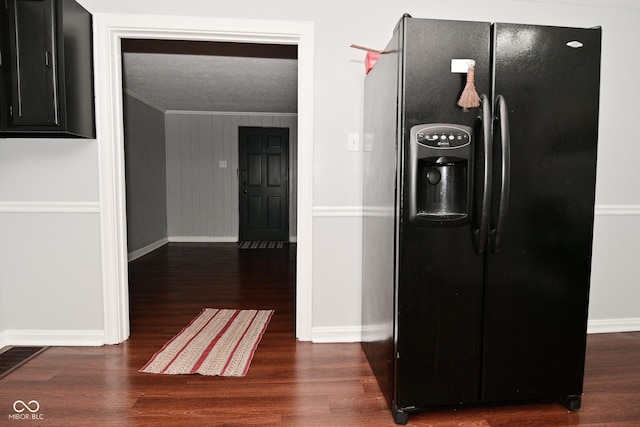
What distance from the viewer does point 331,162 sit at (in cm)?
258

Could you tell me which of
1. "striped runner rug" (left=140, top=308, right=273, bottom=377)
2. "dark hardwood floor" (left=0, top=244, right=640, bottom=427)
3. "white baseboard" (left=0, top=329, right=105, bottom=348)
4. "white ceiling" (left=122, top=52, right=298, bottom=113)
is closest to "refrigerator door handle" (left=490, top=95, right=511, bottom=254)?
"dark hardwood floor" (left=0, top=244, right=640, bottom=427)

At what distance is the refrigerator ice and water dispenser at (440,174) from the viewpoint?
1619 mm

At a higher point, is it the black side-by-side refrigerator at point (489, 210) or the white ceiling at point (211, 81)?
the white ceiling at point (211, 81)

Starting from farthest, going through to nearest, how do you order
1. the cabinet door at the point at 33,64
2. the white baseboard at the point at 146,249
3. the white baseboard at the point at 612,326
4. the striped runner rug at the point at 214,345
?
the white baseboard at the point at 146,249 < the white baseboard at the point at 612,326 < the striped runner rug at the point at 214,345 < the cabinet door at the point at 33,64

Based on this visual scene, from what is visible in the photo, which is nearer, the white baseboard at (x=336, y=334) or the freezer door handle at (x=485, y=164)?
the freezer door handle at (x=485, y=164)

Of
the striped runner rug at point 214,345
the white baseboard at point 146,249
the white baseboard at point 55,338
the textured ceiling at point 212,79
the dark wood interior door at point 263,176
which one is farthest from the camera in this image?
the dark wood interior door at point 263,176

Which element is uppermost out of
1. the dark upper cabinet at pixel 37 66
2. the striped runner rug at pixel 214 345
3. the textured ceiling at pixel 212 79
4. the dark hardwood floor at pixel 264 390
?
the textured ceiling at pixel 212 79

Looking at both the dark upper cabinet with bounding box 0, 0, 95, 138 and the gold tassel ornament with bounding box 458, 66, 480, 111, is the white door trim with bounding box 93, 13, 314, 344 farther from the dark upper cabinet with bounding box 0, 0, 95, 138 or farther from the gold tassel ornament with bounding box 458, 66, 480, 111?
the gold tassel ornament with bounding box 458, 66, 480, 111

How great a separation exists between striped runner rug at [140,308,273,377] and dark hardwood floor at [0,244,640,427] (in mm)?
65

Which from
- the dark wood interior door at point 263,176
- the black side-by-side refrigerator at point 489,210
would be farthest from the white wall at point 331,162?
the dark wood interior door at point 263,176

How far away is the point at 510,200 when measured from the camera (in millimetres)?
1709

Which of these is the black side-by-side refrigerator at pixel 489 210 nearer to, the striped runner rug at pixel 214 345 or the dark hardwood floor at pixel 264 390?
the dark hardwood floor at pixel 264 390

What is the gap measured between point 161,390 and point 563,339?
1.92m

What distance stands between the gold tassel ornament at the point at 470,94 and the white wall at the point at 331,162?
101 cm
